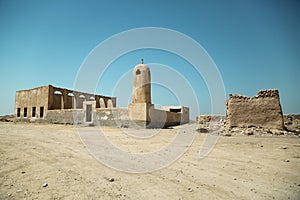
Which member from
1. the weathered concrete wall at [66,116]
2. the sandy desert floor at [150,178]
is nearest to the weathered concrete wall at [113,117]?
the weathered concrete wall at [66,116]

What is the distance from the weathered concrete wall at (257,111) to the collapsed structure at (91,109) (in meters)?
4.90

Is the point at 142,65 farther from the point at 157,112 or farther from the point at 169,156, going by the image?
the point at 169,156

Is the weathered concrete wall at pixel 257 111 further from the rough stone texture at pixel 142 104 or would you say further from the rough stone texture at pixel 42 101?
the rough stone texture at pixel 42 101

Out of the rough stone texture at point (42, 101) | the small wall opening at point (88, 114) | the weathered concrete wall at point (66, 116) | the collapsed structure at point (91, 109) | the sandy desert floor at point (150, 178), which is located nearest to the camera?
the sandy desert floor at point (150, 178)

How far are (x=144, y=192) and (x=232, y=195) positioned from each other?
43.2 inches

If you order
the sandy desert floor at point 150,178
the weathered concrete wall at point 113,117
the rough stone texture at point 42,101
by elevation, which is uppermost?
the rough stone texture at point 42,101

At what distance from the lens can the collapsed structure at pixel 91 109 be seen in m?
11.4

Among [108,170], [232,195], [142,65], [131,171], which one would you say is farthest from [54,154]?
[142,65]

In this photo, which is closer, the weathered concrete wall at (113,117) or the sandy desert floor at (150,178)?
the sandy desert floor at (150,178)

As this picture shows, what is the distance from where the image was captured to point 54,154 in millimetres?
3932

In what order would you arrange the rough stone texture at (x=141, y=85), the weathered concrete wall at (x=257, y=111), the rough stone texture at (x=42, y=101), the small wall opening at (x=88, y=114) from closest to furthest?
the weathered concrete wall at (x=257, y=111) → the rough stone texture at (x=141, y=85) → the small wall opening at (x=88, y=114) → the rough stone texture at (x=42, y=101)

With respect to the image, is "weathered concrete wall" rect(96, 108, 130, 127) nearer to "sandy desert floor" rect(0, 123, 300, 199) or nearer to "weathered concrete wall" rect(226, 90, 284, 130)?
"weathered concrete wall" rect(226, 90, 284, 130)

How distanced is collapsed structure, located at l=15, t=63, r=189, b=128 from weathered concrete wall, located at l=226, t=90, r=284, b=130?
490 cm

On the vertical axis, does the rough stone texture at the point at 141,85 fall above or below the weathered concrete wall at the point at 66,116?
above
